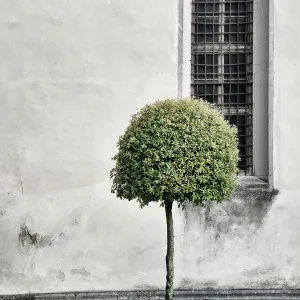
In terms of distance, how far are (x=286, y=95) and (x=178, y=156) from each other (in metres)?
2.90

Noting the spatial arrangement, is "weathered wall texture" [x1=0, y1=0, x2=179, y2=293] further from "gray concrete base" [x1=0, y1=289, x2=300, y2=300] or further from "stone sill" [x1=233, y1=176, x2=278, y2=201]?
"stone sill" [x1=233, y1=176, x2=278, y2=201]

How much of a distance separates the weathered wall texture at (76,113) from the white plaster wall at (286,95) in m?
1.42

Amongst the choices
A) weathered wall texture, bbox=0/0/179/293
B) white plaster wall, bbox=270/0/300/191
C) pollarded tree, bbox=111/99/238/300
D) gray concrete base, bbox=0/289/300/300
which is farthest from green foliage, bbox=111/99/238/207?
gray concrete base, bbox=0/289/300/300

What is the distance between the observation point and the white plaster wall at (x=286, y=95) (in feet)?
27.4

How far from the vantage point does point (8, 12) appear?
27.3ft

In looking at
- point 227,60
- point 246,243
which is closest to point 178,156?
point 246,243

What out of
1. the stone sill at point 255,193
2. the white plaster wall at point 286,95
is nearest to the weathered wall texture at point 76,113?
the stone sill at point 255,193

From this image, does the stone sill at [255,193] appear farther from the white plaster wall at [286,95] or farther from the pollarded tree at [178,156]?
the pollarded tree at [178,156]

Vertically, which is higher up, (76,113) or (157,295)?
(76,113)

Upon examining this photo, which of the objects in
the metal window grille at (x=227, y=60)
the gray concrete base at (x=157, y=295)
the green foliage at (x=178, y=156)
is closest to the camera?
the green foliage at (x=178, y=156)

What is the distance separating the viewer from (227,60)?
8781 millimetres

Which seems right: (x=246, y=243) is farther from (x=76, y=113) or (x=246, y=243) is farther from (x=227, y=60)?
(x=76, y=113)

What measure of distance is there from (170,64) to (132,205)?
6.27ft

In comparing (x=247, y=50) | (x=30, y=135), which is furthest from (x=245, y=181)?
(x=30, y=135)
